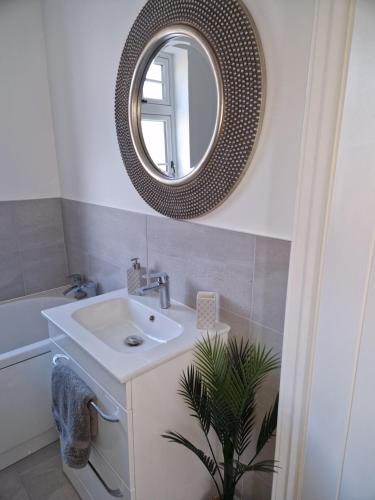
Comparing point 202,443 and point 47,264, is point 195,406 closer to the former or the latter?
point 202,443

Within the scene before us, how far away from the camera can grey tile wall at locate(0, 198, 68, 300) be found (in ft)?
6.95

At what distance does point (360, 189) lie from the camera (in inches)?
31.2

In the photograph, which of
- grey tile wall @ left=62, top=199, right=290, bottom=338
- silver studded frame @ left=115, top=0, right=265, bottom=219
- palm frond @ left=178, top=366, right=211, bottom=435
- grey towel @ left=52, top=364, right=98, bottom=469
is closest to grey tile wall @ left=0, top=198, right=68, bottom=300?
grey tile wall @ left=62, top=199, right=290, bottom=338

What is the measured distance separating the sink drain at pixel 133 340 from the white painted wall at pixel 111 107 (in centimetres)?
59

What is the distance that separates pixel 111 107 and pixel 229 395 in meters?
1.40

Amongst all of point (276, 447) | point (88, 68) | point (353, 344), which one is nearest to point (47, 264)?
point (88, 68)

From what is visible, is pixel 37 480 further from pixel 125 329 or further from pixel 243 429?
pixel 243 429

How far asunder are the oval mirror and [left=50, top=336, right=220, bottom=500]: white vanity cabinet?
2.45 ft

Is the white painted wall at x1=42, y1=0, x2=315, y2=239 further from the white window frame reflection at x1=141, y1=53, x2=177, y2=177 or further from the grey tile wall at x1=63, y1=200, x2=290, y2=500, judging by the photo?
the white window frame reflection at x1=141, y1=53, x2=177, y2=177

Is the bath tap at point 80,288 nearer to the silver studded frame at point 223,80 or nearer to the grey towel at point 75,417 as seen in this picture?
the grey towel at point 75,417

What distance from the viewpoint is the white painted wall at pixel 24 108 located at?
1917 mm

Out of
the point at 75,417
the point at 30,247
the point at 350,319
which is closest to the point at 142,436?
the point at 75,417

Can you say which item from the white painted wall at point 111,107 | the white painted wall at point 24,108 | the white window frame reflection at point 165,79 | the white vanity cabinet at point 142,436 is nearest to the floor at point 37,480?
the white vanity cabinet at point 142,436

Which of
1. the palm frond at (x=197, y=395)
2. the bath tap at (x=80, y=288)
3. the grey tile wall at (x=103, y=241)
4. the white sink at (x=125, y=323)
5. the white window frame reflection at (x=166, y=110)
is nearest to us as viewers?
the palm frond at (x=197, y=395)
